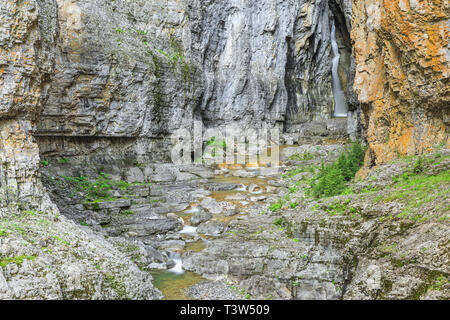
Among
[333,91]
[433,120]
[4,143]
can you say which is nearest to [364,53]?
[433,120]

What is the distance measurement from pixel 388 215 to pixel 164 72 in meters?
17.6

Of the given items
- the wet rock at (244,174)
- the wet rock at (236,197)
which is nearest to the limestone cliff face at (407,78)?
the wet rock at (236,197)

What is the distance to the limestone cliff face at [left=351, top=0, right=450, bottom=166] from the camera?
30.5 feet

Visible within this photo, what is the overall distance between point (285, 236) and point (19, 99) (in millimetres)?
8417

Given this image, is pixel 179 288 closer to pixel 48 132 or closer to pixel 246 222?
pixel 246 222

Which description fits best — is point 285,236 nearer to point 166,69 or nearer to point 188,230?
point 188,230

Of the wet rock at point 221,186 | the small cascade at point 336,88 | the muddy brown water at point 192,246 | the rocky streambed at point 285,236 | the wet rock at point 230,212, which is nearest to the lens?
the rocky streambed at point 285,236

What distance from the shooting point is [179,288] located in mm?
8742

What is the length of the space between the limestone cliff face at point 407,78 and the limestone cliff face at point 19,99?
411 inches

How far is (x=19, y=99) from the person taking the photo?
8.17 metres

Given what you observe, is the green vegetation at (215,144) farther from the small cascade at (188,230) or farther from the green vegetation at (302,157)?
the small cascade at (188,230)

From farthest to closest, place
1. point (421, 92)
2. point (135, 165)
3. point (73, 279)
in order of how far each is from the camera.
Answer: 1. point (135, 165)
2. point (421, 92)
3. point (73, 279)

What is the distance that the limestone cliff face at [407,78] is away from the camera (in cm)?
930

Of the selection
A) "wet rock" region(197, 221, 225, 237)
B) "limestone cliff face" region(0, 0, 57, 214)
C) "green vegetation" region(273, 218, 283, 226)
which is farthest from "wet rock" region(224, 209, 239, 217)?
"limestone cliff face" region(0, 0, 57, 214)
